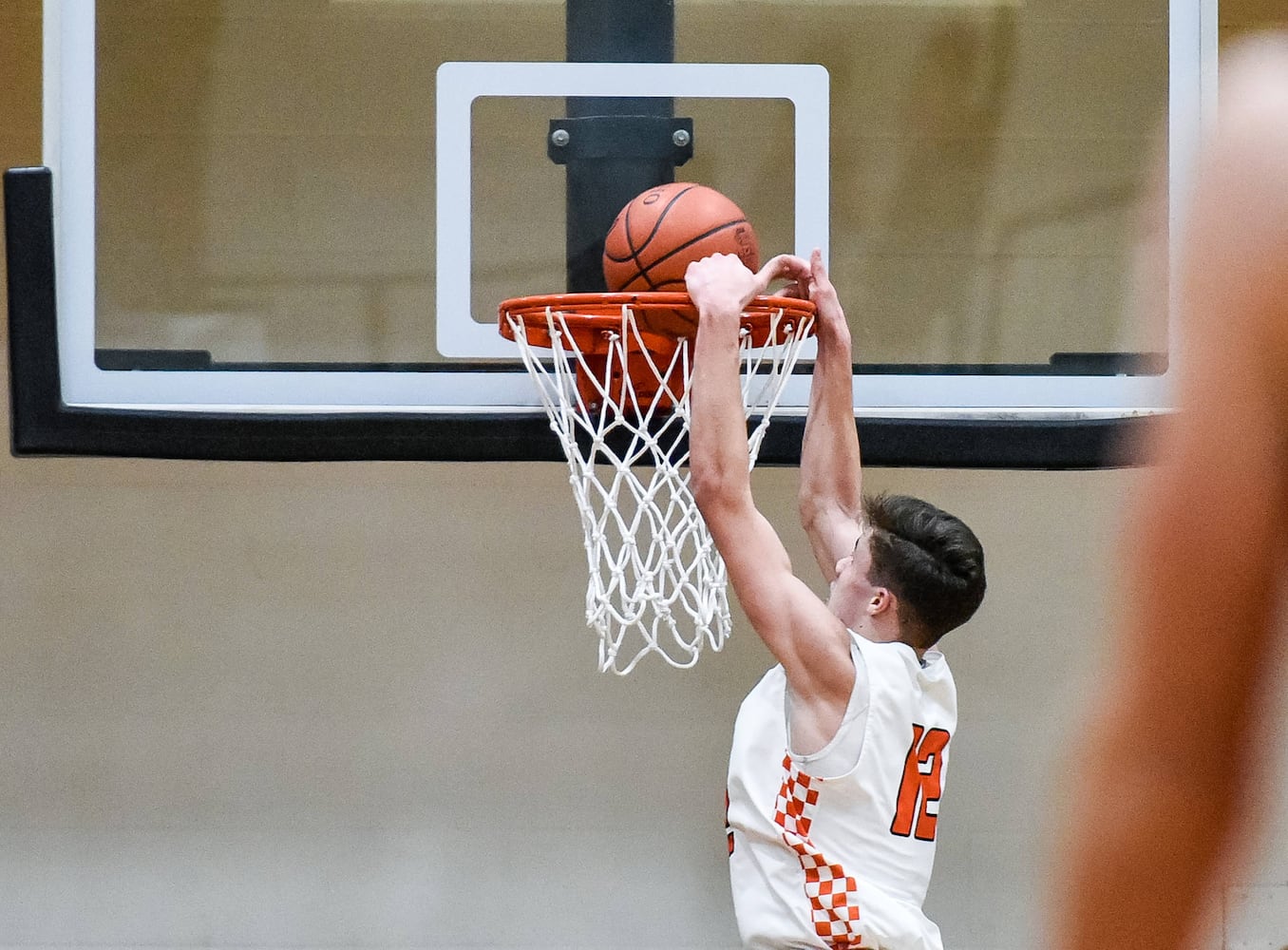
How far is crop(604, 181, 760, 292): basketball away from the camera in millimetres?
2369

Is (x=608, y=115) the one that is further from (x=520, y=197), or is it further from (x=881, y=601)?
(x=881, y=601)

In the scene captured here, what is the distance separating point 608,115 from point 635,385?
620 mm

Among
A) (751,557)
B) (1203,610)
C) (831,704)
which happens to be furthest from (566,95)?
(1203,610)

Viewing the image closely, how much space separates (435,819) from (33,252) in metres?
2.03

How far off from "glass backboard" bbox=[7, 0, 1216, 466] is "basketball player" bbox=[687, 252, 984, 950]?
1.33 ft

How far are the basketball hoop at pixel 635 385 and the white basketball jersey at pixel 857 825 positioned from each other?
0.29 meters

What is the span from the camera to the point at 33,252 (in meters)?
2.60

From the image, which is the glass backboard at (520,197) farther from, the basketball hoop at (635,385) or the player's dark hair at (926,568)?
the player's dark hair at (926,568)

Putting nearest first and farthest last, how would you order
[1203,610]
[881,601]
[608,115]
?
[1203,610], [881,601], [608,115]

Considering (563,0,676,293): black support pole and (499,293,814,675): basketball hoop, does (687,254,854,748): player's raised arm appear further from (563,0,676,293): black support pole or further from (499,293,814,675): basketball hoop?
(563,0,676,293): black support pole

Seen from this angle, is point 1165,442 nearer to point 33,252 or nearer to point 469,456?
point 469,456

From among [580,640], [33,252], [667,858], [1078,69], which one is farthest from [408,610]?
[1078,69]

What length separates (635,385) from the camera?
2.46 metres

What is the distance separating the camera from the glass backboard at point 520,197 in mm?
2609
